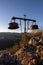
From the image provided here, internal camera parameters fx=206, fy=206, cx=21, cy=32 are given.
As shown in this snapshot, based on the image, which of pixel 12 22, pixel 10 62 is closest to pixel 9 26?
pixel 12 22

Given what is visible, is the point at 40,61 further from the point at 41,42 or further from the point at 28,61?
the point at 41,42

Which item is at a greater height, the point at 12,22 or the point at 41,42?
the point at 12,22

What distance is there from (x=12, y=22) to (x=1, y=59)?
8.21 feet

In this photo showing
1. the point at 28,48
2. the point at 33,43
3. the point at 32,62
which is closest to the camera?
the point at 32,62

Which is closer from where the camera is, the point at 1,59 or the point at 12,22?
the point at 1,59

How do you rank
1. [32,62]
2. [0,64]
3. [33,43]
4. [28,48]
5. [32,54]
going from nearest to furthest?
[0,64] → [32,62] → [32,54] → [28,48] → [33,43]

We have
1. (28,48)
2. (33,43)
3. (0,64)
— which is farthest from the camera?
(33,43)

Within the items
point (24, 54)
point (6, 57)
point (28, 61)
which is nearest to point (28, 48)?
point (24, 54)

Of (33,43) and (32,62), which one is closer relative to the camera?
(32,62)

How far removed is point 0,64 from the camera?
793cm

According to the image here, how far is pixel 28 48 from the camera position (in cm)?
1186

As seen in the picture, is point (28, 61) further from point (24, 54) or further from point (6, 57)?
point (6, 57)

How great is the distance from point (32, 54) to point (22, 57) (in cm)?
54

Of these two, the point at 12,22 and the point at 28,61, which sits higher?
the point at 12,22
